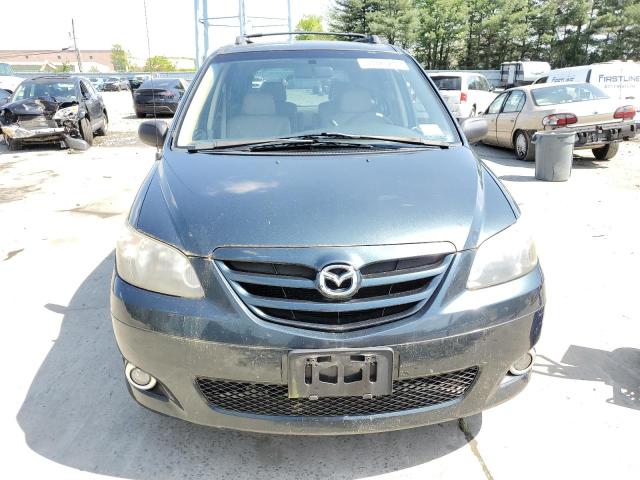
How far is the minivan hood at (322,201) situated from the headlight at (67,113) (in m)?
10.7

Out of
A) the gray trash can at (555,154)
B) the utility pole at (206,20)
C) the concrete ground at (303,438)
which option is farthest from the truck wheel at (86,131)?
the utility pole at (206,20)

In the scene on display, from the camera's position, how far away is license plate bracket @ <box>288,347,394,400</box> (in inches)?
74.9

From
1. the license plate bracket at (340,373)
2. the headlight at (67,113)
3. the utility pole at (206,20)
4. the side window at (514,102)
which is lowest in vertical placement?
the license plate bracket at (340,373)

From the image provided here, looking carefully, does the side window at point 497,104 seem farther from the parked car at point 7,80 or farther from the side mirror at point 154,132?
the parked car at point 7,80

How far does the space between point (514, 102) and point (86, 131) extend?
950 centimetres

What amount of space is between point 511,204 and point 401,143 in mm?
764

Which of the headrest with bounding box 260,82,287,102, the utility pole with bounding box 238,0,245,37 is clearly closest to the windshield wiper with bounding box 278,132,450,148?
the headrest with bounding box 260,82,287,102

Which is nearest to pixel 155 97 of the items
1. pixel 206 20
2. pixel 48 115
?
pixel 48 115

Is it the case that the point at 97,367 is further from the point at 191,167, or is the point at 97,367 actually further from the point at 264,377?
the point at 264,377

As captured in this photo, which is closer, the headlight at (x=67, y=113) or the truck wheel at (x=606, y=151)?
the truck wheel at (x=606, y=151)

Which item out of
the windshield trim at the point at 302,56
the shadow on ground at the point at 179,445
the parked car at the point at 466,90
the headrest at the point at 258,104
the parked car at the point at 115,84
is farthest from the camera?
the parked car at the point at 115,84

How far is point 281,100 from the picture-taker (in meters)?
3.29

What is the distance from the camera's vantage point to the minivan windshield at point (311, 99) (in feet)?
10.1

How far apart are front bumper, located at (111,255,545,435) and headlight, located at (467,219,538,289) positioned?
0.15 feet
